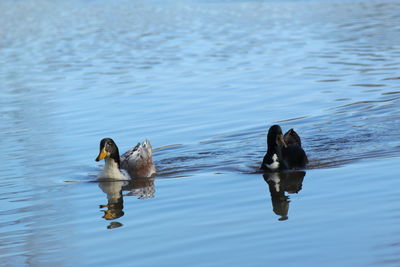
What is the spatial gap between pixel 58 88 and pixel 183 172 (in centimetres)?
945

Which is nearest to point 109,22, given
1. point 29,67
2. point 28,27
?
point 28,27

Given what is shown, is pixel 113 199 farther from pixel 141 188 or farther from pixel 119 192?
pixel 141 188

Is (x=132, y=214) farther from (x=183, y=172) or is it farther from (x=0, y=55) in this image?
(x=0, y=55)

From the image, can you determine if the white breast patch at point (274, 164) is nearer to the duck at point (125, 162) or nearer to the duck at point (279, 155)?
the duck at point (279, 155)

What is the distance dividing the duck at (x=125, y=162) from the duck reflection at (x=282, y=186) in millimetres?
1863

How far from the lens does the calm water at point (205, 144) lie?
309 inches

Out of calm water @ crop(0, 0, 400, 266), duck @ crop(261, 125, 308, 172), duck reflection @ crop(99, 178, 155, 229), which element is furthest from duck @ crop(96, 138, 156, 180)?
duck @ crop(261, 125, 308, 172)

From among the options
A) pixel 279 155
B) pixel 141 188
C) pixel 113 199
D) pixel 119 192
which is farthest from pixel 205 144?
pixel 113 199

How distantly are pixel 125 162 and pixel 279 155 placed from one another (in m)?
2.39

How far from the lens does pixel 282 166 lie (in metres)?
11.9

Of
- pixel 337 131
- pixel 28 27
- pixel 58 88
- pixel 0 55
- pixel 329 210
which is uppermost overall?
pixel 28 27

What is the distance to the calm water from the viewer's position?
784 centimetres

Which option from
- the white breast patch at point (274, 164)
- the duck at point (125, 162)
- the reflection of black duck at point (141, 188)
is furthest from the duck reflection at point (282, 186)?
the duck at point (125, 162)

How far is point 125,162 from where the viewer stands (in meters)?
12.4
